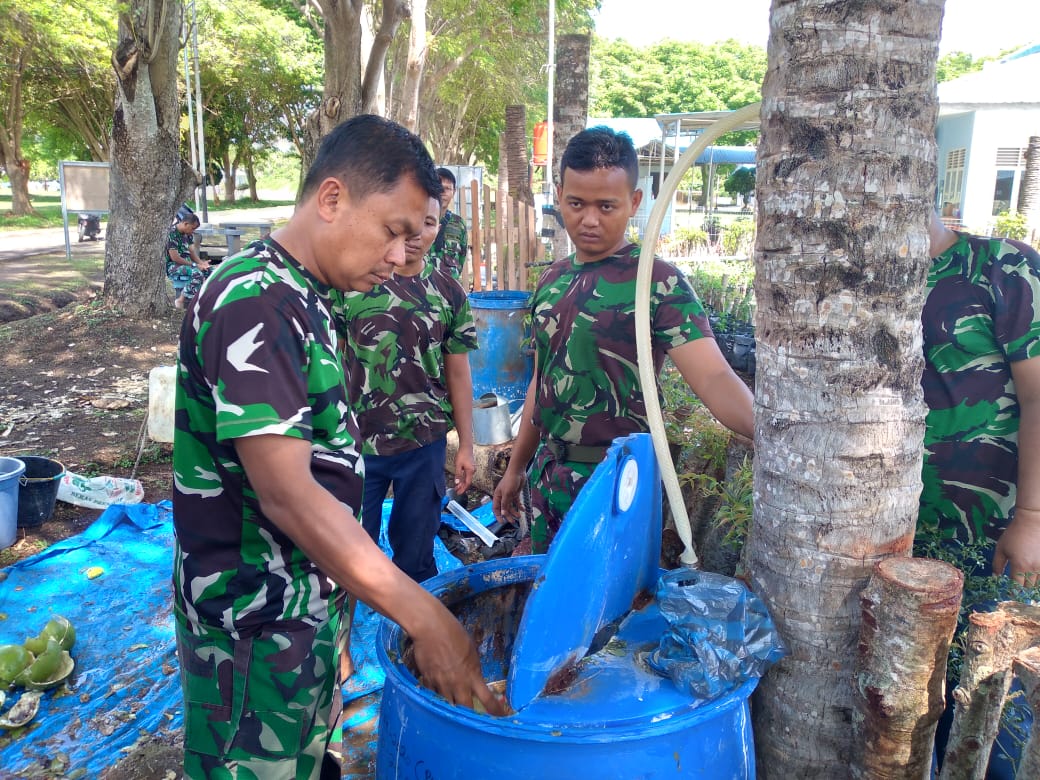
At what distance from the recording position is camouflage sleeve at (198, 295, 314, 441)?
1285 millimetres

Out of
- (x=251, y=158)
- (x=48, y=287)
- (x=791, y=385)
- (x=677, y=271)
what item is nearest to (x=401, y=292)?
(x=677, y=271)

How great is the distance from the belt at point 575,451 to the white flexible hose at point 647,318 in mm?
656

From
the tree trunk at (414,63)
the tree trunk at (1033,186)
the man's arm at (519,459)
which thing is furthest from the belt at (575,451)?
the tree trunk at (1033,186)

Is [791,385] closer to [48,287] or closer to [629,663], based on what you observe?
[629,663]

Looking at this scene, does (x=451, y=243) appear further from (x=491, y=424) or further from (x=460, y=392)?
(x=460, y=392)

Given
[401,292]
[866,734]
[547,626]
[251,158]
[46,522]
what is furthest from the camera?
[251,158]

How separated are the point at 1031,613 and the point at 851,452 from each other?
17.4 inches

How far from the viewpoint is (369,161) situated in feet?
4.91

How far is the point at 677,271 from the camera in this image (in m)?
2.21

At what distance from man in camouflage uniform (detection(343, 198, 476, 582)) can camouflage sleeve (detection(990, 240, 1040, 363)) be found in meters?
1.82

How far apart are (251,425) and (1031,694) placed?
1.39m

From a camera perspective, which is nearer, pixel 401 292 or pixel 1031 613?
pixel 1031 613

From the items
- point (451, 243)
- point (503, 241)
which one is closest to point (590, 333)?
point (451, 243)

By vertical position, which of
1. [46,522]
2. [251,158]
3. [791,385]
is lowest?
[46,522]
